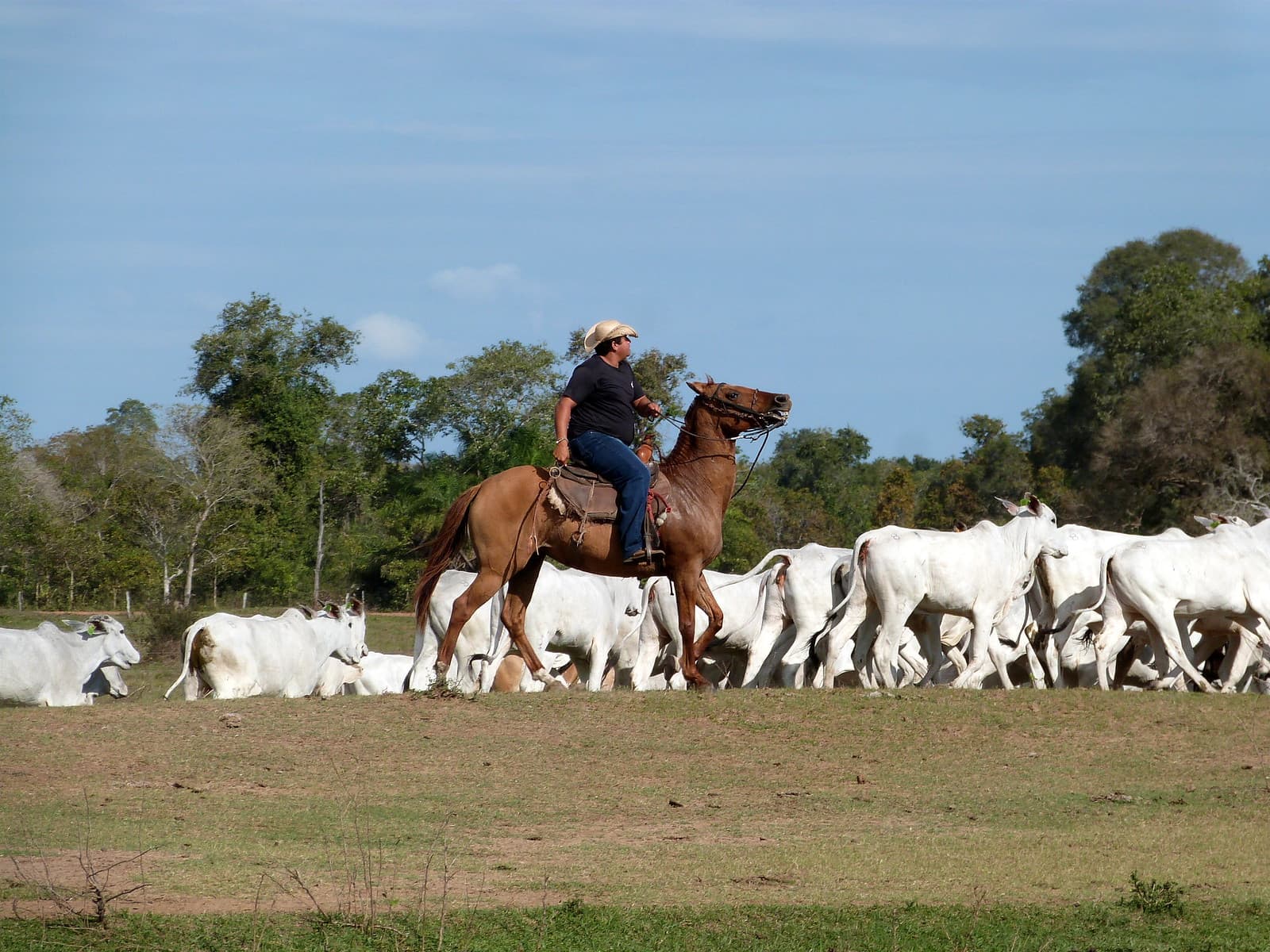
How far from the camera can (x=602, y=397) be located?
570 inches

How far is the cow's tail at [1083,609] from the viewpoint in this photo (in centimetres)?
1703

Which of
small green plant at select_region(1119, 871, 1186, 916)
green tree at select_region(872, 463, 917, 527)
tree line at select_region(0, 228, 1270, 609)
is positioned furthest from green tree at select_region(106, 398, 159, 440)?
small green plant at select_region(1119, 871, 1186, 916)

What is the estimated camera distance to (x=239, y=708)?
14.4 metres

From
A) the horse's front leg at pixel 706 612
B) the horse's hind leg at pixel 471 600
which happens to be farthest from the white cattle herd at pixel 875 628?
the horse's front leg at pixel 706 612

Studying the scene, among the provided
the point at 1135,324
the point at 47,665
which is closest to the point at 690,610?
the point at 47,665

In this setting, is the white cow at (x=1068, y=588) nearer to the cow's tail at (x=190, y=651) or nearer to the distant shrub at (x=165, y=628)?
the cow's tail at (x=190, y=651)

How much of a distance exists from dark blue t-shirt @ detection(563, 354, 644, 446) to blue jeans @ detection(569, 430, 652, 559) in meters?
0.13

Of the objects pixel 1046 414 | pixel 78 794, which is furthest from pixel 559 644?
pixel 1046 414

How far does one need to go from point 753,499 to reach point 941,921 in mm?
49133

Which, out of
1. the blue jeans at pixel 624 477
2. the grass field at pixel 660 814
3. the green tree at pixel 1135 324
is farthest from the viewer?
the green tree at pixel 1135 324

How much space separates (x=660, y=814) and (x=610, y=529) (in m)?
A: 3.59

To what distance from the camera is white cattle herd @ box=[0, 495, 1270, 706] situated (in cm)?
1648

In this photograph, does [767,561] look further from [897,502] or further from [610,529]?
[897,502]

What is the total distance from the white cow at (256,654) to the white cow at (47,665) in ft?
3.37
